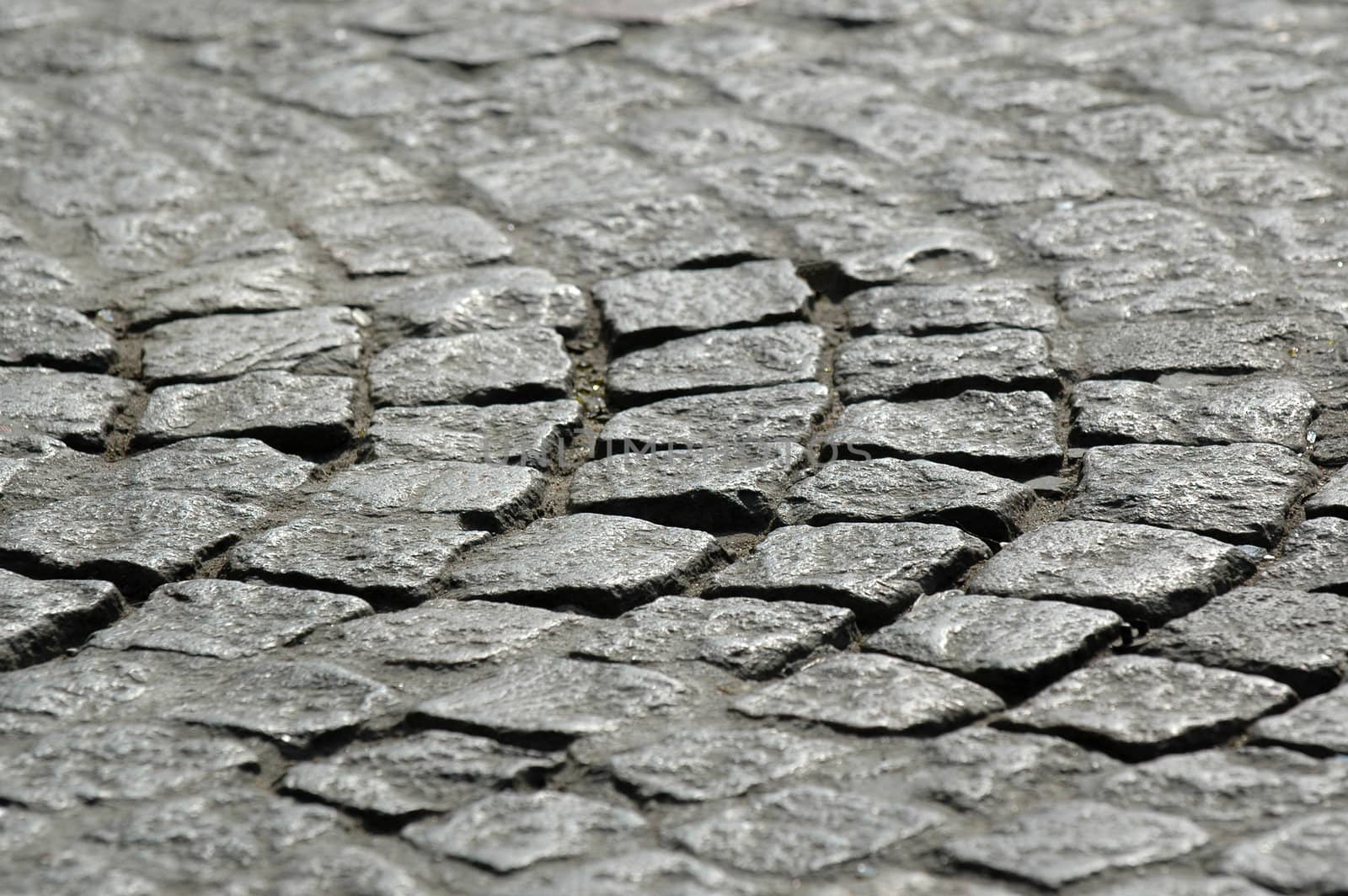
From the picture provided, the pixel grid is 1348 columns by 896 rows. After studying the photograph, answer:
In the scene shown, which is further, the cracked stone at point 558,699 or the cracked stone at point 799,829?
the cracked stone at point 558,699

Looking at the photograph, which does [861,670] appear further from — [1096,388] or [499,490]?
[1096,388]

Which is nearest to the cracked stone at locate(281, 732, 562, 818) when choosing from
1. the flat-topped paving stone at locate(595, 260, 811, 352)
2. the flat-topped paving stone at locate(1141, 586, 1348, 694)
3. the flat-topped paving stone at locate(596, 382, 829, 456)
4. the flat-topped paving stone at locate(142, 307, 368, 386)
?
the flat-topped paving stone at locate(1141, 586, 1348, 694)

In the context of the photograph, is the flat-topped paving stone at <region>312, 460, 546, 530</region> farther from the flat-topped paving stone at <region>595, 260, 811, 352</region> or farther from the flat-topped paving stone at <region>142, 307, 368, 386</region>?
the flat-topped paving stone at <region>595, 260, 811, 352</region>

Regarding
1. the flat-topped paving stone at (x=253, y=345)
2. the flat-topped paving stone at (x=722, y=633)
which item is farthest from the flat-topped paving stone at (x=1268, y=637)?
the flat-topped paving stone at (x=253, y=345)

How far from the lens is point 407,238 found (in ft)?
13.9

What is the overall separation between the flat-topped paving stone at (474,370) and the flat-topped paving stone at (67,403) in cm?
52

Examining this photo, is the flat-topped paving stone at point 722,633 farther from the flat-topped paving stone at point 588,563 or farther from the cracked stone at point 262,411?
the cracked stone at point 262,411

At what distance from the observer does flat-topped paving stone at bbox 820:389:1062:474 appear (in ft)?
10.3

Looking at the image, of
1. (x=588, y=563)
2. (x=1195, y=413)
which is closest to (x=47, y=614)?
(x=588, y=563)

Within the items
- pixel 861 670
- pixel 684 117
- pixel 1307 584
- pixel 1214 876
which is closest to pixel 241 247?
pixel 684 117

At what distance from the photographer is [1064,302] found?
375 cm

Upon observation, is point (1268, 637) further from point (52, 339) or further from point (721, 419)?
point (52, 339)

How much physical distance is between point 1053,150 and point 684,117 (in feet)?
3.48

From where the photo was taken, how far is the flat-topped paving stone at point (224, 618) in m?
2.64
